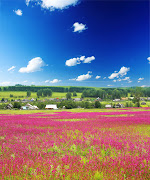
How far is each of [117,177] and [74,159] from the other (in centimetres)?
186

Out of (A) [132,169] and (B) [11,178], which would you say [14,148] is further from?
(A) [132,169]

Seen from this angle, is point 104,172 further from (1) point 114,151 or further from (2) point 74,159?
(1) point 114,151

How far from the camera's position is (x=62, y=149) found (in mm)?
7086

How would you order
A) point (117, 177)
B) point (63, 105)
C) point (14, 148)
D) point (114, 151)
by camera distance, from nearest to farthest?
point (117, 177), point (114, 151), point (14, 148), point (63, 105)

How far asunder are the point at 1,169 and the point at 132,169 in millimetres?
4330

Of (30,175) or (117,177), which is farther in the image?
(30,175)

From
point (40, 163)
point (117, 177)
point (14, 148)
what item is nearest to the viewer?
point (117, 177)

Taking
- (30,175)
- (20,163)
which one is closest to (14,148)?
(20,163)

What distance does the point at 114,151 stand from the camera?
670 cm

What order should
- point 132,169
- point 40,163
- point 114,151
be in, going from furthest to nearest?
point 114,151 → point 40,163 → point 132,169

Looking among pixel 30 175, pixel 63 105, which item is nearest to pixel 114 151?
pixel 30 175

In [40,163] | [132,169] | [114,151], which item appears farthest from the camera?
[114,151]

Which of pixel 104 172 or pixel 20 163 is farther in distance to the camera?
pixel 20 163

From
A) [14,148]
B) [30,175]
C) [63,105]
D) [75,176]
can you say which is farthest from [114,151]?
[63,105]
